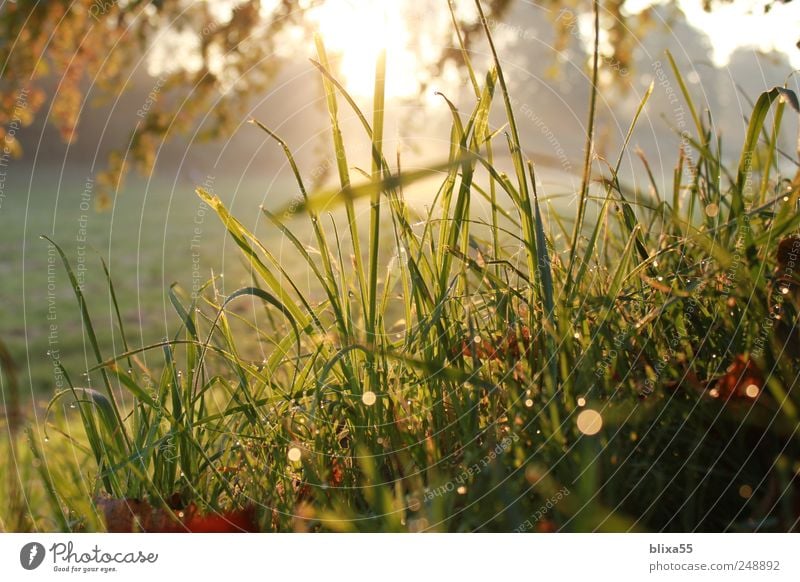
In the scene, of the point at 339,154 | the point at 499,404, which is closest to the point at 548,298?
the point at 499,404

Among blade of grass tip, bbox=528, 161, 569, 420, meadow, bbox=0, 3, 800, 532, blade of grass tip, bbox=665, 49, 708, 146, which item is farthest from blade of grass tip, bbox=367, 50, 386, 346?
blade of grass tip, bbox=665, 49, 708, 146

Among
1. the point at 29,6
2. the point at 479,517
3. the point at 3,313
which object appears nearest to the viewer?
the point at 479,517

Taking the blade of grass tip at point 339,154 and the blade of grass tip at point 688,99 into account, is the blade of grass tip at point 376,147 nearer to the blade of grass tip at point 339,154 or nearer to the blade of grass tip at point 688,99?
the blade of grass tip at point 339,154

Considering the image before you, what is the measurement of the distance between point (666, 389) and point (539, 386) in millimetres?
127

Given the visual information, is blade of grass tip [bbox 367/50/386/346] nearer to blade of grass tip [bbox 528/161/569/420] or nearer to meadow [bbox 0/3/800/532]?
meadow [bbox 0/3/800/532]

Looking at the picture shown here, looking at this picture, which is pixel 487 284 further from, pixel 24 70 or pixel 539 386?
pixel 24 70

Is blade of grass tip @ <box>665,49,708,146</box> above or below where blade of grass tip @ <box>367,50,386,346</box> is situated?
above

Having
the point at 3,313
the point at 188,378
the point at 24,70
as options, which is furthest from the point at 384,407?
the point at 3,313

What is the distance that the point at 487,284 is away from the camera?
2.69 ft
